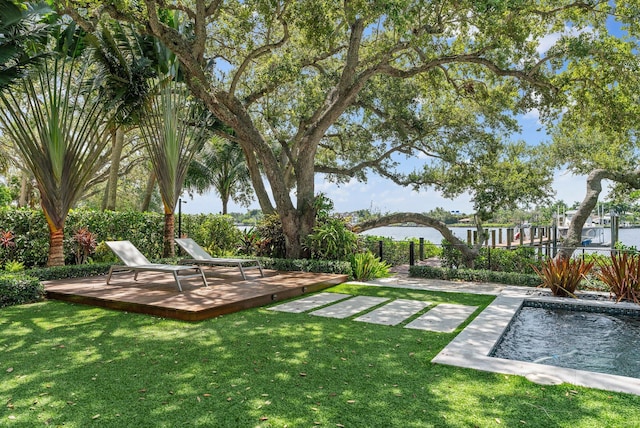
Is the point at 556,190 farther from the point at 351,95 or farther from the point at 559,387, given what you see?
the point at 559,387

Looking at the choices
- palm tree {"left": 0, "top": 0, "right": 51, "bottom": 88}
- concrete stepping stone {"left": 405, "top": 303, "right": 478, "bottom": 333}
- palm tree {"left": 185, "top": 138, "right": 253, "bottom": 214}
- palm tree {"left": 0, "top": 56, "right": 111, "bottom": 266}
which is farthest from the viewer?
palm tree {"left": 185, "top": 138, "right": 253, "bottom": 214}

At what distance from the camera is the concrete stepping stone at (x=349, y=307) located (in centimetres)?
692

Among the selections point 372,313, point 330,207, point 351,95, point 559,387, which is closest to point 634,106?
point 351,95

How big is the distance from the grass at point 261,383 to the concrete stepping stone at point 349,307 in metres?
0.93

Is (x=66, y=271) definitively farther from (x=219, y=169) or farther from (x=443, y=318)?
(x=219, y=169)

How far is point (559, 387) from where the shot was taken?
3834mm

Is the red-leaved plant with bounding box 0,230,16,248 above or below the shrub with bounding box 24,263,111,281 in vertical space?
above

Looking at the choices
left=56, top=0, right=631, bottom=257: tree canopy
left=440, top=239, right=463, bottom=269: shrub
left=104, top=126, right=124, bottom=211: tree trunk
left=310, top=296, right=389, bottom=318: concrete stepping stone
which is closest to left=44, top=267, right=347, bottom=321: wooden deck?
left=310, top=296, right=389, bottom=318: concrete stepping stone

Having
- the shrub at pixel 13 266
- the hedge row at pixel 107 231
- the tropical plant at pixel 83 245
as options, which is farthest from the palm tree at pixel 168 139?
the shrub at pixel 13 266

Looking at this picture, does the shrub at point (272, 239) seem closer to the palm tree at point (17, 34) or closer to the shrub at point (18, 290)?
the shrub at point (18, 290)

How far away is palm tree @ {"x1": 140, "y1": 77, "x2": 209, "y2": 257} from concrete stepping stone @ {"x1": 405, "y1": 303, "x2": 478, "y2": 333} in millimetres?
8994

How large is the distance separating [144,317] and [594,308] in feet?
25.1

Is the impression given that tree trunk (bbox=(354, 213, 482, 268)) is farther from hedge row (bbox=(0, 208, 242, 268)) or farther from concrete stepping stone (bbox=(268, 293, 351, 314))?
concrete stepping stone (bbox=(268, 293, 351, 314))

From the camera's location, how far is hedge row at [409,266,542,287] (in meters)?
10.3
